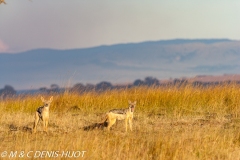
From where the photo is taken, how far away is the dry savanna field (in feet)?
33.3

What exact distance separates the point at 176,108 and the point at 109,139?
16.1 feet

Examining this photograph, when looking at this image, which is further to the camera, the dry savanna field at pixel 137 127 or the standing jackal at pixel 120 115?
the standing jackal at pixel 120 115

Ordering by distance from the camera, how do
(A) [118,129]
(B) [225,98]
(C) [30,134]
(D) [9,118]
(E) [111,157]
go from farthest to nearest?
1. (B) [225,98]
2. (D) [9,118]
3. (A) [118,129]
4. (C) [30,134]
5. (E) [111,157]

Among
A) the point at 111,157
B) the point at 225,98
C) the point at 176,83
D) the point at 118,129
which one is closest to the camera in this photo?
the point at 111,157

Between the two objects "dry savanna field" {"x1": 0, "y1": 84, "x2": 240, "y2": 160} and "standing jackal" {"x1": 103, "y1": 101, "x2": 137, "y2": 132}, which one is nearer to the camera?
"dry savanna field" {"x1": 0, "y1": 84, "x2": 240, "y2": 160}

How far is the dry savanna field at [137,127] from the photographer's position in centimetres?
1014

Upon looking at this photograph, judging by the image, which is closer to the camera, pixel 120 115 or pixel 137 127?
pixel 120 115

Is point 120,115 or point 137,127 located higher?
point 120,115

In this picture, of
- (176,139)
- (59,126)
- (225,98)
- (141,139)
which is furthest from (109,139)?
(225,98)

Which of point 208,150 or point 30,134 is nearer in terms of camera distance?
point 208,150

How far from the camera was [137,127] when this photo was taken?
43.3ft

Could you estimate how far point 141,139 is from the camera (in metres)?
11.1

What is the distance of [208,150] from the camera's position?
10.6m

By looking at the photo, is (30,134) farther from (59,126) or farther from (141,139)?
(141,139)
